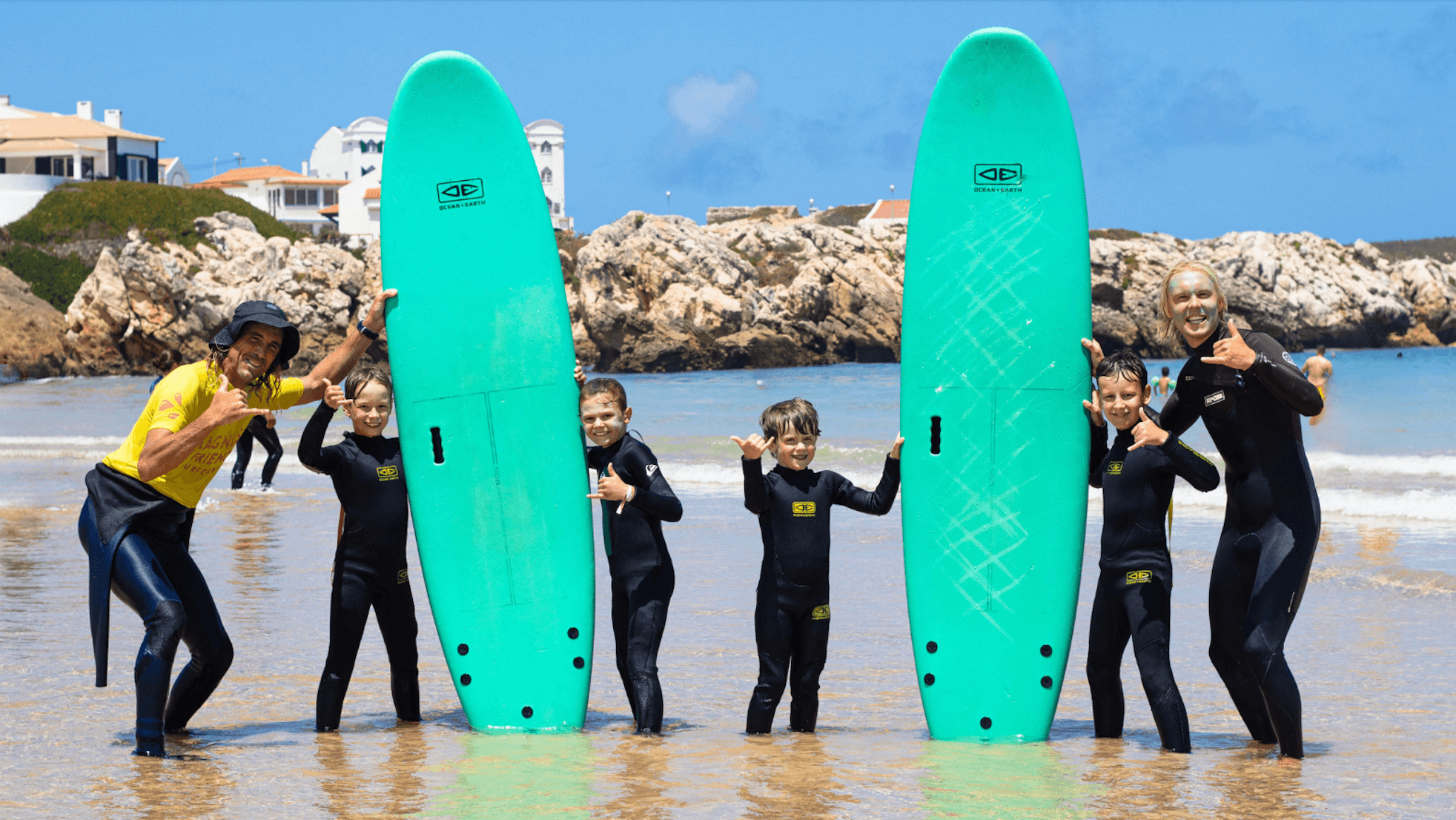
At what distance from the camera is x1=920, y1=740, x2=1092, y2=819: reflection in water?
3.19m

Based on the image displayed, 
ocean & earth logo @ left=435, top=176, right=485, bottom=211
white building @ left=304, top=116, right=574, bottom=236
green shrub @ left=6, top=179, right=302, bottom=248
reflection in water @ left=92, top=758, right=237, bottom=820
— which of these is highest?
white building @ left=304, top=116, right=574, bottom=236

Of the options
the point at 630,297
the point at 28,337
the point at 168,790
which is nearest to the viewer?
the point at 168,790

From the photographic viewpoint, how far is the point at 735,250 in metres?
50.6

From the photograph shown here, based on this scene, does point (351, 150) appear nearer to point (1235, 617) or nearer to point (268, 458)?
point (268, 458)

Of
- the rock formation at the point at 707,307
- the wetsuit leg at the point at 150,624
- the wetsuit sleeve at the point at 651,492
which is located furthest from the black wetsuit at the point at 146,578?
the rock formation at the point at 707,307

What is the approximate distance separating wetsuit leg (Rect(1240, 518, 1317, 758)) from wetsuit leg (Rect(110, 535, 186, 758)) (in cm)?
312

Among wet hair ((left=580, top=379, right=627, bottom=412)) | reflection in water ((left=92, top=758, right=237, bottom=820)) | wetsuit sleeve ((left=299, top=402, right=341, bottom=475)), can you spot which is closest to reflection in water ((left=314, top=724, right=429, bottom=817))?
reflection in water ((left=92, top=758, right=237, bottom=820))

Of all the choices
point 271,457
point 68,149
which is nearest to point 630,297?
point 68,149

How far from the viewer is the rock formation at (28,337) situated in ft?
132

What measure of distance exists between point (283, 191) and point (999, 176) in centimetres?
7460

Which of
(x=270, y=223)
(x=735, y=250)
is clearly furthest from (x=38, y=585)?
(x=270, y=223)

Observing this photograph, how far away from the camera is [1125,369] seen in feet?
12.8

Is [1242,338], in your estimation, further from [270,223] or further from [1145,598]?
[270,223]

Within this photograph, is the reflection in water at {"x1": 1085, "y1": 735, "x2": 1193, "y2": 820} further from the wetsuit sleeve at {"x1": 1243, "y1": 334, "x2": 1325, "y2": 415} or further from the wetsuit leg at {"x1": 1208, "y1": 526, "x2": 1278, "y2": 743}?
the wetsuit sleeve at {"x1": 1243, "y1": 334, "x2": 1325, "y2": 415}
